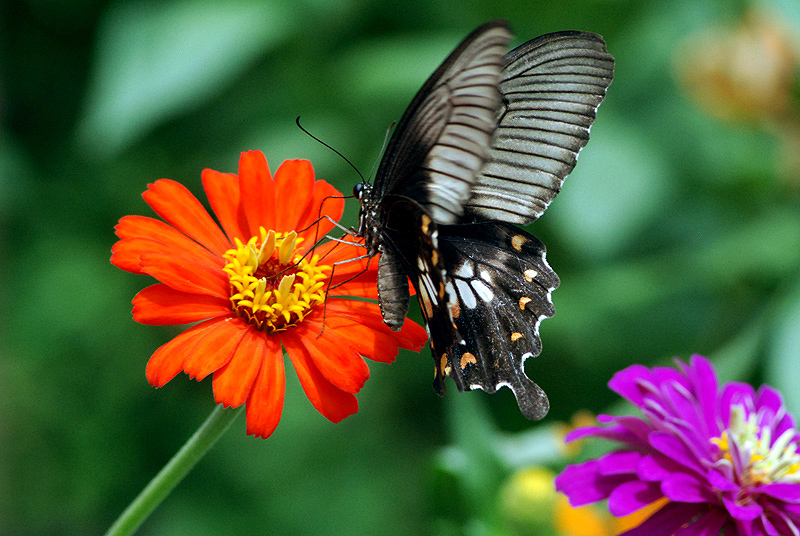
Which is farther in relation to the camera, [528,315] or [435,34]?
[435,34]

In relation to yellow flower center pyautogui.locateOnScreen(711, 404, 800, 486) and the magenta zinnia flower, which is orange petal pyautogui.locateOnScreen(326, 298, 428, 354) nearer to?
the magenta zinnia flower

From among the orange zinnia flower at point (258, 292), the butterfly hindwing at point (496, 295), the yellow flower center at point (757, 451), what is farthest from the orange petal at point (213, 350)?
the yellow flower center at point (757, 451)

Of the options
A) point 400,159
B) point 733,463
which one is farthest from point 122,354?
point 733,463

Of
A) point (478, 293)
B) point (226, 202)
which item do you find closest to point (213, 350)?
point (226, 202)

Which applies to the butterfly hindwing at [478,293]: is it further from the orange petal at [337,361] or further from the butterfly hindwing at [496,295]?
the orange petal at [337,361]

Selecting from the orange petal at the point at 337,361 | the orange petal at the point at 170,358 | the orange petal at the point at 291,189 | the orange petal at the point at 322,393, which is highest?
the orange petal at the point at 291,189

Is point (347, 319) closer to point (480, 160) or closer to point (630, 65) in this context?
point (480, 160)

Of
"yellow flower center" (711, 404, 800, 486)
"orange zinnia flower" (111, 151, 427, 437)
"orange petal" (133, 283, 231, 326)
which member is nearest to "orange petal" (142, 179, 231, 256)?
"orange zinnia flower" (111, 151, 427, 437)
